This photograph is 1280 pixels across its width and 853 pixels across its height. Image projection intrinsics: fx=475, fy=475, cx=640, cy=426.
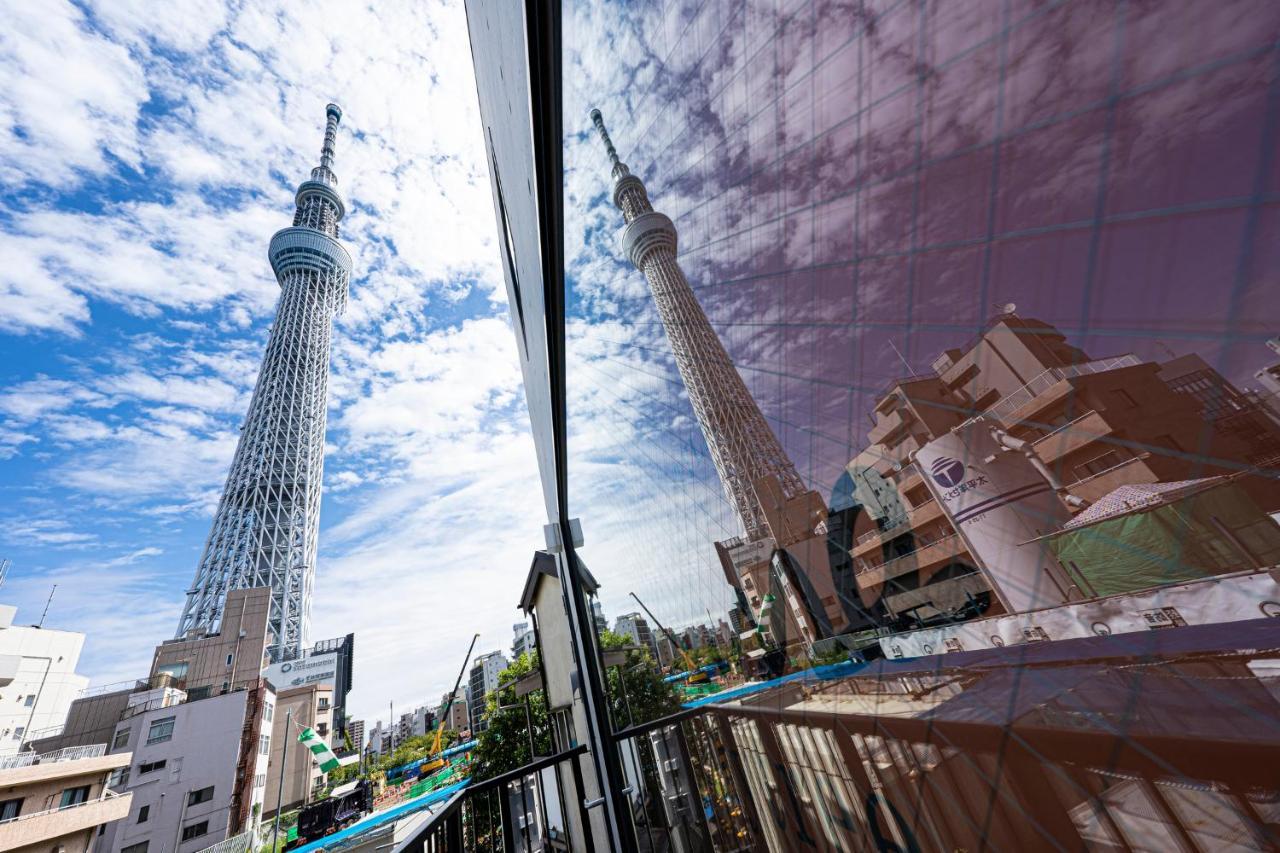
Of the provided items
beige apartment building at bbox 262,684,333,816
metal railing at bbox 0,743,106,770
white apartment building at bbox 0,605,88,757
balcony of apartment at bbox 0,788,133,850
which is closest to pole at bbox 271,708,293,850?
beige apartment building at bbox 262,684,333,816

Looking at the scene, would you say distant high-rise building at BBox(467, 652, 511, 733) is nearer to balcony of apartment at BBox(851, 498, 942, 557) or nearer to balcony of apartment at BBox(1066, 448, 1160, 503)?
balcony of apartment at BBox(851, 498, 942, 557)

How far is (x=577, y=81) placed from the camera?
3.59 ft

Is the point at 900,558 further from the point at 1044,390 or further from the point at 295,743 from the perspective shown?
the point at 295,743

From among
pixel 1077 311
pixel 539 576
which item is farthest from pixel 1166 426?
pixel 539 576

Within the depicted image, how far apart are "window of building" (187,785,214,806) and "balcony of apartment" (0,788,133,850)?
4.36 metres

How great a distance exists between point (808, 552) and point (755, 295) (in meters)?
0.32

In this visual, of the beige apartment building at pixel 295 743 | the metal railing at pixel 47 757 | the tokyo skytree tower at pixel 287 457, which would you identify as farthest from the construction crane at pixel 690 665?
the tokyo skytree tower at pixel 287 457

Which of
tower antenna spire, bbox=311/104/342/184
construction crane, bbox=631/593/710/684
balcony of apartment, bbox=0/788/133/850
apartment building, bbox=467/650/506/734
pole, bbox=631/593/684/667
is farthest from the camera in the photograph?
apartment building, bbox=467/650/506/734

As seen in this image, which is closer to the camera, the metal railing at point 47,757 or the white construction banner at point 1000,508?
Answer: the white construction banner at point 1000,508

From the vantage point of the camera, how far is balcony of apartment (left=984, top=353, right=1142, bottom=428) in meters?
0.25

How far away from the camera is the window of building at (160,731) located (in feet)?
44.7

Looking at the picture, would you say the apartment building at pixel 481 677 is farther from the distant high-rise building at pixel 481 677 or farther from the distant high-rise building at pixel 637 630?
the distant high-rise building at pixel 637 630

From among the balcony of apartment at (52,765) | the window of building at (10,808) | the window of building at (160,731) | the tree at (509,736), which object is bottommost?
the tree at (509,736)

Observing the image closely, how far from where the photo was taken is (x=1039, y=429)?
30 cm
